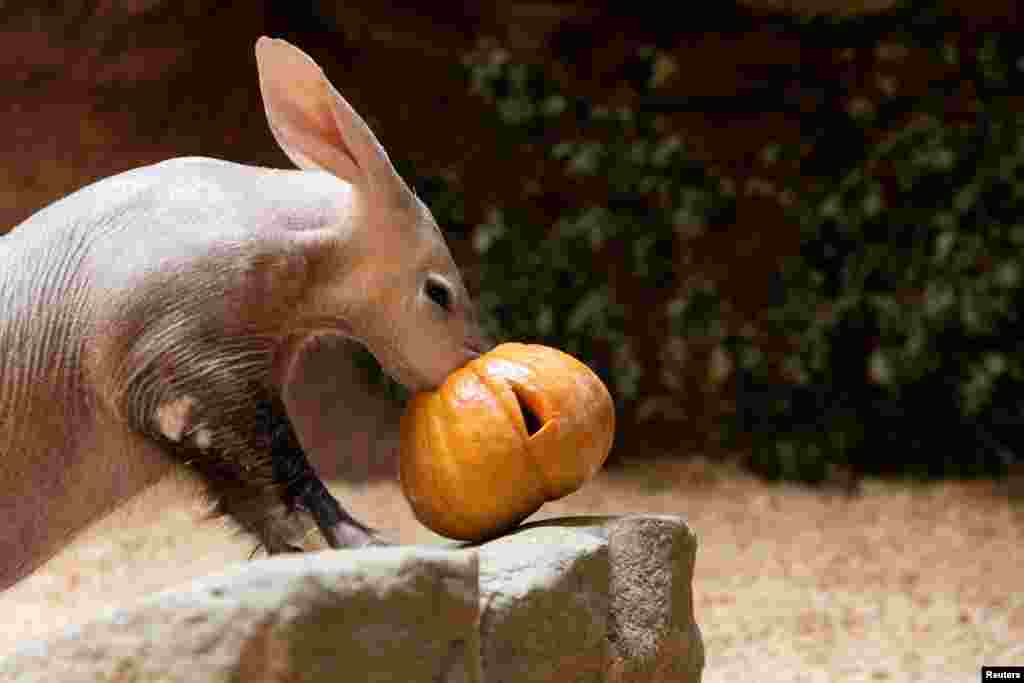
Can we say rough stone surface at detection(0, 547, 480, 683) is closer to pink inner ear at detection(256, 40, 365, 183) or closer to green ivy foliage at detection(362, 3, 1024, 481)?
pink inner ear at detection(256, 40, 365, 183)

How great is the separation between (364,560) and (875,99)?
579 centimetres

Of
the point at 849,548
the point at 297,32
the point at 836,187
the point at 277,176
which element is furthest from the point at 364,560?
the point at 836,187

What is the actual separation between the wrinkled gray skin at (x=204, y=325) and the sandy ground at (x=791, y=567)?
92cm

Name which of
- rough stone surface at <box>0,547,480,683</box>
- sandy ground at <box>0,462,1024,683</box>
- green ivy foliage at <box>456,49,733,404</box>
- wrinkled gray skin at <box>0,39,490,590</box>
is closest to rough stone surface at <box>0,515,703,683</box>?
rough stone surface at <box>0,547,480,683</box>

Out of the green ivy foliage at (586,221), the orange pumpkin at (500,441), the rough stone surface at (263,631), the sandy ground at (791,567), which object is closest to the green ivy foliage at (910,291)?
the sandy ground at (791,567)

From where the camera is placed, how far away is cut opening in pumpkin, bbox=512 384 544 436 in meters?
2.67

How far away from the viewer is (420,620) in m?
2.01

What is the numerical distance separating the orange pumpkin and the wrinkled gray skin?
12cm

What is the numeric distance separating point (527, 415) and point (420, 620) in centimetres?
75

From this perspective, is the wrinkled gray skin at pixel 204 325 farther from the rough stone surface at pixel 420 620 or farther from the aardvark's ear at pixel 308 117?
the rough stone surface at pixel 420 620

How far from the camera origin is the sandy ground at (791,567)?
438cm

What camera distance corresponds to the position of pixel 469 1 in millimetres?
6945

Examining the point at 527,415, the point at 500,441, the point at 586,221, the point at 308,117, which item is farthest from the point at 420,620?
the point at 586,221

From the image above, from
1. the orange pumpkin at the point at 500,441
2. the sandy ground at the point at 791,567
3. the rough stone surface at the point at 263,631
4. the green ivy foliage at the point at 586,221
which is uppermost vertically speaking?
the rough stone surface at the point at 263,631
